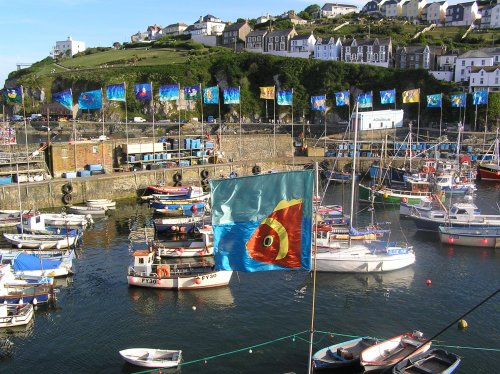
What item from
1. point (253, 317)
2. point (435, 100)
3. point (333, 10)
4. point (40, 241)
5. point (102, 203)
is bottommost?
point (253, 317)

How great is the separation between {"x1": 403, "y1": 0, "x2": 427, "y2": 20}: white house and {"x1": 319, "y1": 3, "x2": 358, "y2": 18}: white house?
23.5 m

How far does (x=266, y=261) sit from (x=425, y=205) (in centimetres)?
3792

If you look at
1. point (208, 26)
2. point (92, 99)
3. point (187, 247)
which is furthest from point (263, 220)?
point (208, 26)

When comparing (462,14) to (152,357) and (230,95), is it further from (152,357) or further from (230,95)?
(152,357)

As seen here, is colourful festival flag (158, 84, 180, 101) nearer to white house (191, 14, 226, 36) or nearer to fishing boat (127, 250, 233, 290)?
fishing boat (127, 250, 233, 290)

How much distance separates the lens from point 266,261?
611 inches

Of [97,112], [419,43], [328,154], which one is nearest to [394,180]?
[328,154]

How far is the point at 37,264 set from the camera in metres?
33.0

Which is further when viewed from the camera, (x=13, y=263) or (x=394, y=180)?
(x=394, y=180)

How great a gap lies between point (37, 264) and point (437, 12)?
148880 millimetres

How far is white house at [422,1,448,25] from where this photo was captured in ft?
499

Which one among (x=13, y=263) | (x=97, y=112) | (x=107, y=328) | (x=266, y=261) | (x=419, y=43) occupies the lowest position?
(x=107, y=328)

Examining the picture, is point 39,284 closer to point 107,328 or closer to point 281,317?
point 107,328

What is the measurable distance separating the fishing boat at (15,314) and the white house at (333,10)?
546 ft
